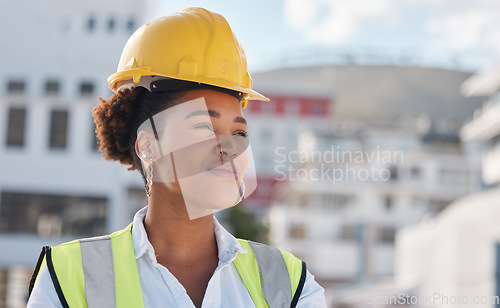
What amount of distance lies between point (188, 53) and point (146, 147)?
0.31 meters

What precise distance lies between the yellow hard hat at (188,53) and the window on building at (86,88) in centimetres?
2706

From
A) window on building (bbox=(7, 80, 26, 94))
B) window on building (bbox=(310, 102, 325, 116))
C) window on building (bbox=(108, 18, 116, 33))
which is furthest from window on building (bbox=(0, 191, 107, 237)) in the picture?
window on building (bbox=(310, 102, 325, 116))

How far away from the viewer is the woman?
1.87 metres

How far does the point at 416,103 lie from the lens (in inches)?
6959

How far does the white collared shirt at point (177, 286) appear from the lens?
1.80 metres

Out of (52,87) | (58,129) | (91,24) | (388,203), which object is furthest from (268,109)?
(58,129)

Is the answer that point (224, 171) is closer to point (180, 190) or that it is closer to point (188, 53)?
point (180, 190)

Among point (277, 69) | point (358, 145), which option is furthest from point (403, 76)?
point (358, 145)

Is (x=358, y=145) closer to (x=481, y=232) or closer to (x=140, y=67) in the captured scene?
(x=481, y=232)

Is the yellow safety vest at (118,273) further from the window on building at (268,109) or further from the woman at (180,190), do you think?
the window on building at (268,109)

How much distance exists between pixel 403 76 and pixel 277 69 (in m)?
36.9

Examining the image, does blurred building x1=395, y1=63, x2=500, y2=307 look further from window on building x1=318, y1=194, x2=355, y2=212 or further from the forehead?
window on building x1=318, y1=194, x2=355, y2=212

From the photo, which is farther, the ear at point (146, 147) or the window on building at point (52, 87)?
the window on building at point (52, 87)

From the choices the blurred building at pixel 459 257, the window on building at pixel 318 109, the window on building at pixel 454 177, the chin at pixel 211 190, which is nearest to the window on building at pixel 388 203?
the window on building at pixel 454 177
